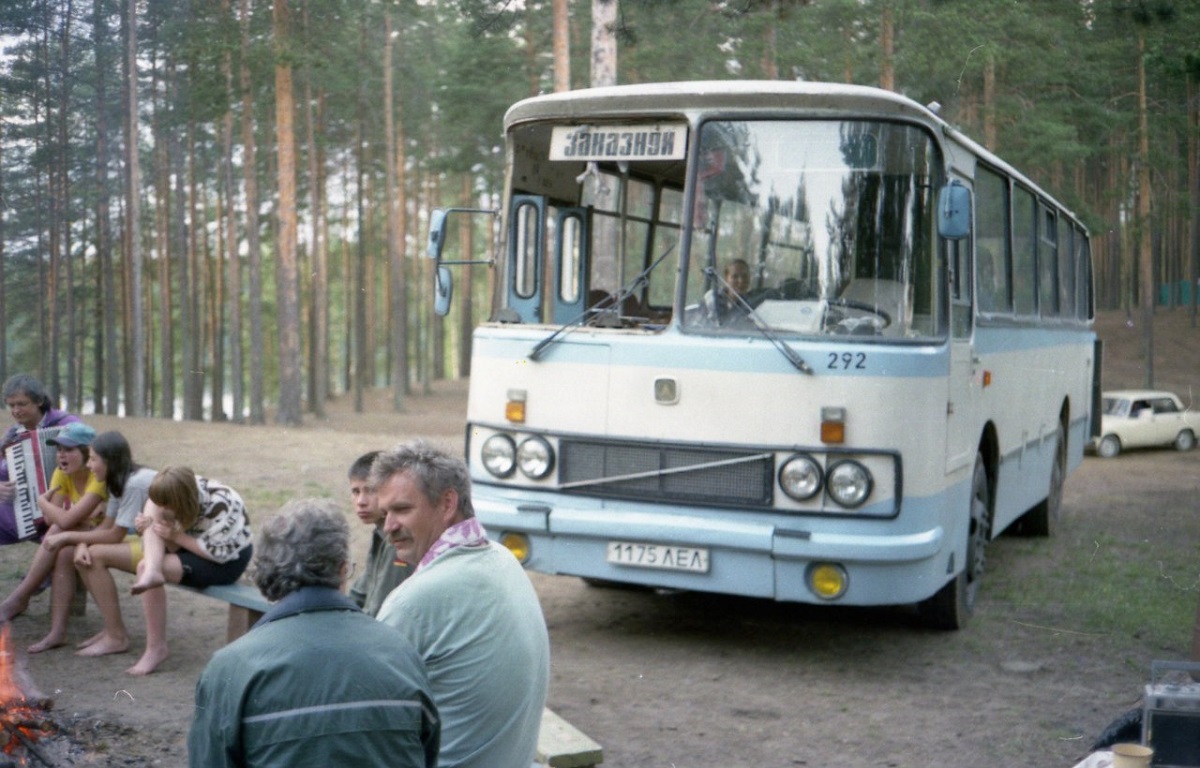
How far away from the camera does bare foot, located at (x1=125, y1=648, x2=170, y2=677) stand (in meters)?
7.05

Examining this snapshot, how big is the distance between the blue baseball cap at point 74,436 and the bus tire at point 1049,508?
28.0ft

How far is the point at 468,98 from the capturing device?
3378 cm

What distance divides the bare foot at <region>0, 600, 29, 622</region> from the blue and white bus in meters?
2.73

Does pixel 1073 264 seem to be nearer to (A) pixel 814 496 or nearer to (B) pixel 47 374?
(A) pixel 814 496

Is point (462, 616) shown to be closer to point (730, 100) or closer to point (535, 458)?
point (535, 458)

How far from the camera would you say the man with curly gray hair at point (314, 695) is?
9.12 ft

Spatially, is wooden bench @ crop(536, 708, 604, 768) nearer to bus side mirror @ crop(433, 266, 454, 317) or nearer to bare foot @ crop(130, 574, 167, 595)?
bare foot @ crop(130, 574, 167, 595)

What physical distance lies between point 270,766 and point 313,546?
0.50m

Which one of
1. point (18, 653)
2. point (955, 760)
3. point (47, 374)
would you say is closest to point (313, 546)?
point (955, 760)

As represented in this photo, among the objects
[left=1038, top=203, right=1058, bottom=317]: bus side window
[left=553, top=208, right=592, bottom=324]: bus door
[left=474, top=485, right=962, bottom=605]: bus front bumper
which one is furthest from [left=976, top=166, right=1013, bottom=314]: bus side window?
[left=553, top=208, right=592, bottom=324]: bus door

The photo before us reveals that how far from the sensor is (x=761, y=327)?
23.9ft

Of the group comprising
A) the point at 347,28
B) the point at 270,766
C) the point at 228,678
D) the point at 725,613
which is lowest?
the point at 725,613

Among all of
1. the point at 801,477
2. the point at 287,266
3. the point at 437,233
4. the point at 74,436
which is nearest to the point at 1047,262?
the point at 801,477

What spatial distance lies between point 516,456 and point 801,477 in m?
1.65
